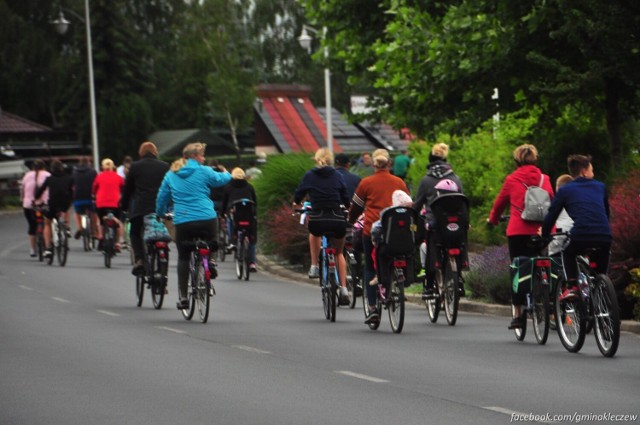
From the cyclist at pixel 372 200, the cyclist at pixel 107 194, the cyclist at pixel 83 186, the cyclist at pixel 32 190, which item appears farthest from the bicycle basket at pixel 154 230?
the cyclist at pixel 83 186

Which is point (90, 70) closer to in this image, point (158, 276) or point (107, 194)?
point (107, 194)

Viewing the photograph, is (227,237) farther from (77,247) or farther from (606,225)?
(606,225)

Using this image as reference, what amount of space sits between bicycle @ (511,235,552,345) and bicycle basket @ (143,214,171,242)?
5331mm

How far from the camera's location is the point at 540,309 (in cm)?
1455

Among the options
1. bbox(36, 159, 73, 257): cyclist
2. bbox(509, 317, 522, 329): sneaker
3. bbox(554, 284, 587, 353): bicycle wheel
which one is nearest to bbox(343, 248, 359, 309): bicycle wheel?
bbox(509, 317, 522, 329): sneaker

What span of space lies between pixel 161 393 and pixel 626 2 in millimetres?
13354

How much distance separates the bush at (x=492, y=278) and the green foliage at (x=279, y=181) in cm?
864

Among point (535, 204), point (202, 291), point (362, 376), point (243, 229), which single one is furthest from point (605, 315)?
point (243, 229)

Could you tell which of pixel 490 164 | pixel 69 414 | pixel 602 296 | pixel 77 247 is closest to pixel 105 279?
pixel 490 164

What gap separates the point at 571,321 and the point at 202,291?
189 inches

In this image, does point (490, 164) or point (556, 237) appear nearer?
point (556, 237)

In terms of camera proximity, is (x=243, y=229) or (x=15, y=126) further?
(x=15, y=126)

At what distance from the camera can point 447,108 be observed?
91.7ft

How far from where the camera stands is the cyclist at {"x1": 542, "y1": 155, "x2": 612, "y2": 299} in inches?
531
